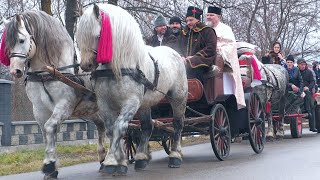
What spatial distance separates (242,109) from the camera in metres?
12.0

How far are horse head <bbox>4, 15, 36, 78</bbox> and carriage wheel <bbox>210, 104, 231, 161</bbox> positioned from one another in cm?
327

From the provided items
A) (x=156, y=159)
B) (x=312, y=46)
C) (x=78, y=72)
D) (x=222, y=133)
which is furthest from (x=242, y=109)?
(x=312, y=46)

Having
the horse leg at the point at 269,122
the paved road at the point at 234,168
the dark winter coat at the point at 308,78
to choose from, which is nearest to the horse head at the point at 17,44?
the paved road at the point at 234,168

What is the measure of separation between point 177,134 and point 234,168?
1108 mm

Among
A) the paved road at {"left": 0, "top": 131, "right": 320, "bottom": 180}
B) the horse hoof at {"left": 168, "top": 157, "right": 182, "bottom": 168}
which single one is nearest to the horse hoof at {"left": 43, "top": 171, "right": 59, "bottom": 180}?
the paved road at {"left": 0, "top": 131, "right": 320, "bottom": 180}

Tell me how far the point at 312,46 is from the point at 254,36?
1091cm

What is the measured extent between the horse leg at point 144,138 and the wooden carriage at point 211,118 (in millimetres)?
160

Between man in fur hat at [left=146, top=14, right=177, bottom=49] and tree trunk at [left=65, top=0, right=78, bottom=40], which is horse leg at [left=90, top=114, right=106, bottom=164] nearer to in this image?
man in fur hat at [left=146, top=14, right=177, bottom=49]

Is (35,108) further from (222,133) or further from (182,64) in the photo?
(222,133)

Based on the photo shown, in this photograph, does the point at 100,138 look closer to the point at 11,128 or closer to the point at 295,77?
the point at 11,128

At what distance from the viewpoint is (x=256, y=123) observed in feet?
41.0

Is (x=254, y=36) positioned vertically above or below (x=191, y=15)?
above

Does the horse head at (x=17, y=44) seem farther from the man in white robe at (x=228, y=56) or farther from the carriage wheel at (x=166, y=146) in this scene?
the carriage wheel at (x=166, y=146)

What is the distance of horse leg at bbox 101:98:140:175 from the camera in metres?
8.73
